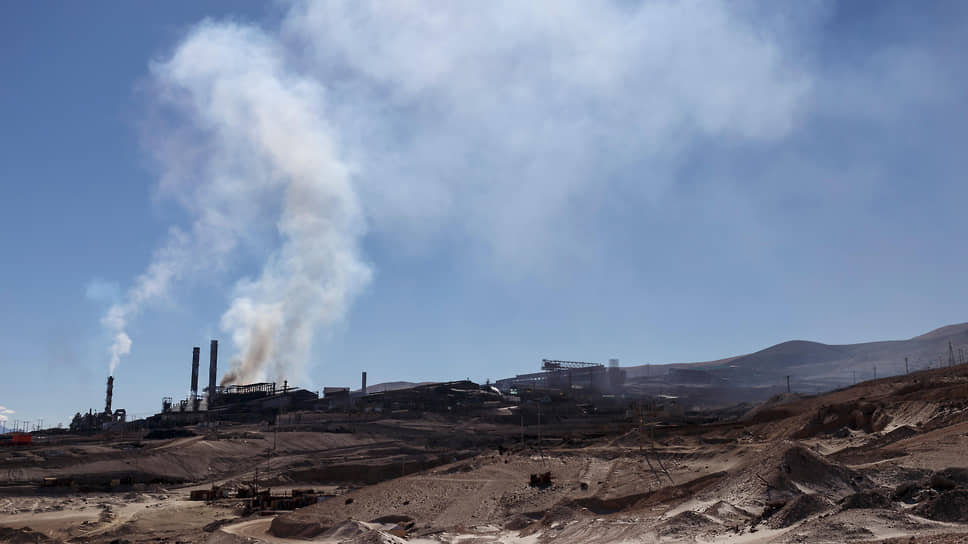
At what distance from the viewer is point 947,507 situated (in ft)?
78.7

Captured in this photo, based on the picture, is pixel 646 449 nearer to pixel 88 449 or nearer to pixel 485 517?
pixel 485 517

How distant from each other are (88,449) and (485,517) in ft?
179

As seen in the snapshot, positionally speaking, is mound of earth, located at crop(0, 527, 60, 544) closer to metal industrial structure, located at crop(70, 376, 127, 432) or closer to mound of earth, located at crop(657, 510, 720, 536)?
mound of earth, located at crop(657, 510, 720, 536)

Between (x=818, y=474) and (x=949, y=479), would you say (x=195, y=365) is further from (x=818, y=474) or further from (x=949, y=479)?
(x=949, y=479)

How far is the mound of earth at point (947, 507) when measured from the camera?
2358 centimetres

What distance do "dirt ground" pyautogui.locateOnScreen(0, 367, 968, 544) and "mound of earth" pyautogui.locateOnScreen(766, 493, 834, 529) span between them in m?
0.06

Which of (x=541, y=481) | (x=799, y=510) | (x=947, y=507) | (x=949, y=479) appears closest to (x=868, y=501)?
(x=947, y=507)

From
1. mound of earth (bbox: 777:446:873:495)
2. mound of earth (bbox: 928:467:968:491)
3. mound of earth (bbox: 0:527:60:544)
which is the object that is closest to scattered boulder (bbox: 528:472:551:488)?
mound of earth (bbox: 777:446:873:495)

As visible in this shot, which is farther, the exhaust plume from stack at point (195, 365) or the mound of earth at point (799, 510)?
the exhaust plume from stack at point (195, 365)

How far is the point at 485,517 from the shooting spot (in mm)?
40188

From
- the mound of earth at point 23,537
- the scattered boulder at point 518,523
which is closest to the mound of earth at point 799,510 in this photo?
the scattered boulder at point 518,523

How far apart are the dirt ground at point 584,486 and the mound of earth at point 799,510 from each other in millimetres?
60

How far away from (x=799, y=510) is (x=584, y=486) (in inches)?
685

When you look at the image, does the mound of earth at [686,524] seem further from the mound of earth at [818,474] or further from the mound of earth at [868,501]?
the mound of earth at [868,501]
